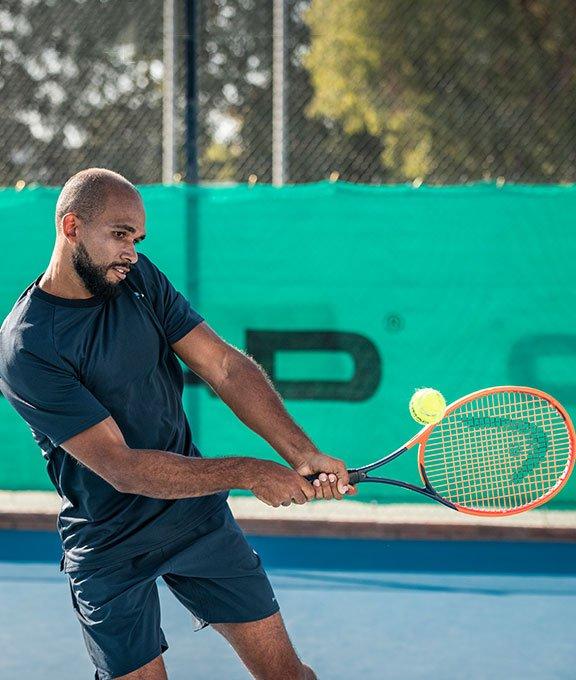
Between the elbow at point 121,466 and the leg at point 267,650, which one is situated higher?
the elbow at point 121,466

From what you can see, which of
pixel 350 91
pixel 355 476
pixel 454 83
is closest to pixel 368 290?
pixel 355 476

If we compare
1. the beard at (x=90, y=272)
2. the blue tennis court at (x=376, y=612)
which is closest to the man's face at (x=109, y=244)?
the beard at (x=90, y=272)

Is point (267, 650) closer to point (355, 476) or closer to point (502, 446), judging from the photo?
point (355, 476)

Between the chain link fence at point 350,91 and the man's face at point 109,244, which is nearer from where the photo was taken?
the man's face at point 109,244

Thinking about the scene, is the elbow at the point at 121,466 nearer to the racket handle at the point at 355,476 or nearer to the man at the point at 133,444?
the man at the point at 133,444

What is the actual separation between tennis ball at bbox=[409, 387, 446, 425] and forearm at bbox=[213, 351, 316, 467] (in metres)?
0.31

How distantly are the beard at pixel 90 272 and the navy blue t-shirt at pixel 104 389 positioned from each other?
62 millimetres

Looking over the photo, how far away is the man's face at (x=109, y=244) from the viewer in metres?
3.04

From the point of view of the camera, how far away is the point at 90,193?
3082 mm

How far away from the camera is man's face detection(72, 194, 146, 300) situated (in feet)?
9.98

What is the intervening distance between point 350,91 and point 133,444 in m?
13.4

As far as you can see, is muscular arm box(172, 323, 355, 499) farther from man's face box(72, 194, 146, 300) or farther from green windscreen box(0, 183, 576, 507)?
green windscreen box(0, 183, 576, 507)

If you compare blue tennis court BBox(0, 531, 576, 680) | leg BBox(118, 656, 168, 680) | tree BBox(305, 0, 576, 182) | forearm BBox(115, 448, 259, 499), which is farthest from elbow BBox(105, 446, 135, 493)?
tree BBox(305, 0, 576, 182)

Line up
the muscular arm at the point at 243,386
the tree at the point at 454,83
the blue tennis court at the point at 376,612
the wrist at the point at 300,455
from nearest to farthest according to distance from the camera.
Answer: the wrist at the point at 300,455, the muscular arm at the point at 243,386, the blue tennis court at the point at 376,612, the tree at the point at 454,83
